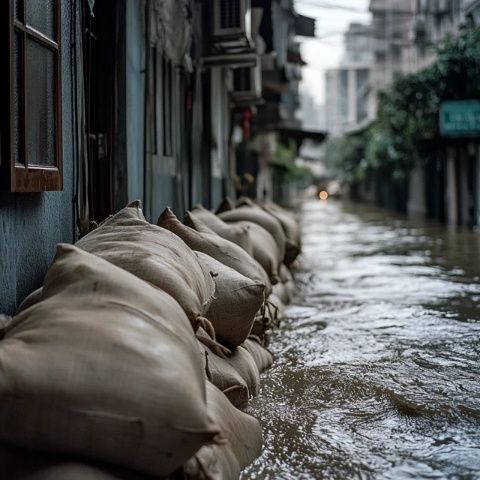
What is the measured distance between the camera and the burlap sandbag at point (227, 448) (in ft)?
7.98

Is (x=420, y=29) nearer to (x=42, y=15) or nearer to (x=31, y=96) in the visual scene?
(x=42, y=15)

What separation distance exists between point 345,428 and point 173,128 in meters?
5.23

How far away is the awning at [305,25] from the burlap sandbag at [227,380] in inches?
916

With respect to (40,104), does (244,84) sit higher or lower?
higher

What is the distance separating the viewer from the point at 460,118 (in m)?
18.7

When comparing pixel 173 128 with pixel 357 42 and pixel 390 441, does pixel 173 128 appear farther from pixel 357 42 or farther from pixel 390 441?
pixel 357 42

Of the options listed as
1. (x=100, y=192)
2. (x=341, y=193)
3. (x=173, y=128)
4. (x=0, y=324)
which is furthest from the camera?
(x=341, y=193)

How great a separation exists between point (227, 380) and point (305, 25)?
23.6 m

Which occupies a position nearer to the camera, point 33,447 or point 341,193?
point 33,447

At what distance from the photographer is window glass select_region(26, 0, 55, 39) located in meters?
3.38

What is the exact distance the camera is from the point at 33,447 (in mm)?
2104

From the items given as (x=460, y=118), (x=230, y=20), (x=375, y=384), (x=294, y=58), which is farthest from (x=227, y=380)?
(x=294, y=58)

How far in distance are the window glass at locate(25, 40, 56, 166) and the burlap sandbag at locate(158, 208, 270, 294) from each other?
40.5 inches

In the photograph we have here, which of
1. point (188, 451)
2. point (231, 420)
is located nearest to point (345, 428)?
point (231, 420)
